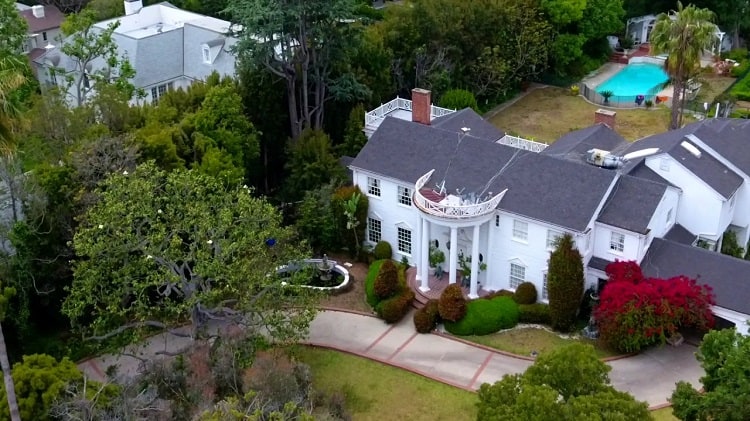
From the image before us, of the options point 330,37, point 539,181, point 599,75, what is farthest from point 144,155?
point 599,75

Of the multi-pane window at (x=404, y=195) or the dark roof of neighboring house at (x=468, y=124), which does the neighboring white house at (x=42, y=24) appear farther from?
the multi-pane window at (x=404, y=195)

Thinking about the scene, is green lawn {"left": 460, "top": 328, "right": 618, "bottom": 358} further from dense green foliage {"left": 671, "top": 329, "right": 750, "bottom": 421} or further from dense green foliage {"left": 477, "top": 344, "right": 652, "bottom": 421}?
dense green foliage {"left": 477, "top": 344, "right": 652, "bottom": 421}

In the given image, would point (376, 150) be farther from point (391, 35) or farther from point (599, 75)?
point (599, 75)

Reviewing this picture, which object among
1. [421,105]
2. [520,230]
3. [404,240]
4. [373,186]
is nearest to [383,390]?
[520,230]

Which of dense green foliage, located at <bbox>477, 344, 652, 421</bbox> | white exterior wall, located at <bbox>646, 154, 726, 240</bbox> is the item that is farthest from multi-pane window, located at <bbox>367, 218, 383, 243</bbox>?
dense green foliage, located at <bbox>477, 344, 652, 421</bbox>

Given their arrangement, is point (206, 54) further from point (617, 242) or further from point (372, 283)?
point (617, 242)

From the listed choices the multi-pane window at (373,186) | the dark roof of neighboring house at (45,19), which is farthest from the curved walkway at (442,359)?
the dark roof of neighboring house at (45,19)
